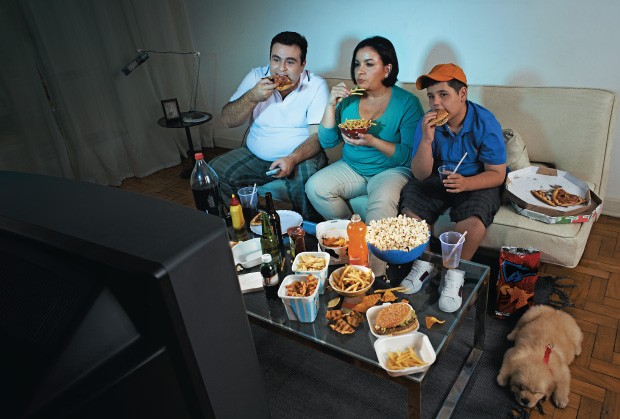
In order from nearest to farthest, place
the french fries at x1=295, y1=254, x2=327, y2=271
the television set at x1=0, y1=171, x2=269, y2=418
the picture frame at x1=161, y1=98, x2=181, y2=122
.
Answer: the television set at x1=0, y1=171, x2=269, y2=418, the french fries at x1=295, y1=254, x2=327, y2=271, the picture frame at x1=161, y1=98, x2=181, y2=122

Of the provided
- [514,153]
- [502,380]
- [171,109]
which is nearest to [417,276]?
[502,380]

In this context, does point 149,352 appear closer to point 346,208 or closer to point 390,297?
point 390,297

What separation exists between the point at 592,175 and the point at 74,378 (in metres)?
2.44

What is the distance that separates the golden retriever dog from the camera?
1442mm

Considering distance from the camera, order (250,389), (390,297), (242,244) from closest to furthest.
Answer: (250,389), (390,297), (242,244)

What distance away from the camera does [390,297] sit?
1.46 meters

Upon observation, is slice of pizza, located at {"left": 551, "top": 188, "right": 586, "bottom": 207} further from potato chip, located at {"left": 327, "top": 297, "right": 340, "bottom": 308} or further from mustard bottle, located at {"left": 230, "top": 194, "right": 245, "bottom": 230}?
mustard bottle, located at {"left": 230, "top": 194, "right": 245, "bottom": 230}

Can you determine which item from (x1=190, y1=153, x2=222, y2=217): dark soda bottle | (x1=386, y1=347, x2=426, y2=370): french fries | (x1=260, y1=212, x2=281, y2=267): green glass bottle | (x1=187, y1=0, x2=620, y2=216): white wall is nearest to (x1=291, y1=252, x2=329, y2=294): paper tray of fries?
(x1=260, y1=212, x2=281, y2=267): green glass bottle

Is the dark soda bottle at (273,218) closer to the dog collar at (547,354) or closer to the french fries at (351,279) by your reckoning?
the french fries at (351,279)

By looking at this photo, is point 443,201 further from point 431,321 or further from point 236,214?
point 236,214

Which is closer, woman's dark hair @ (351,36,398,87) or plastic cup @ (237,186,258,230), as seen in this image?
plastic cup @ (237,186,258,230)

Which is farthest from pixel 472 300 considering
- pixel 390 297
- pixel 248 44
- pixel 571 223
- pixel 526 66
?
pixel 248 44

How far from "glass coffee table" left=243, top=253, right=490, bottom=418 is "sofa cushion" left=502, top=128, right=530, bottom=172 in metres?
0.77

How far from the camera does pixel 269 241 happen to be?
5.43 feet
